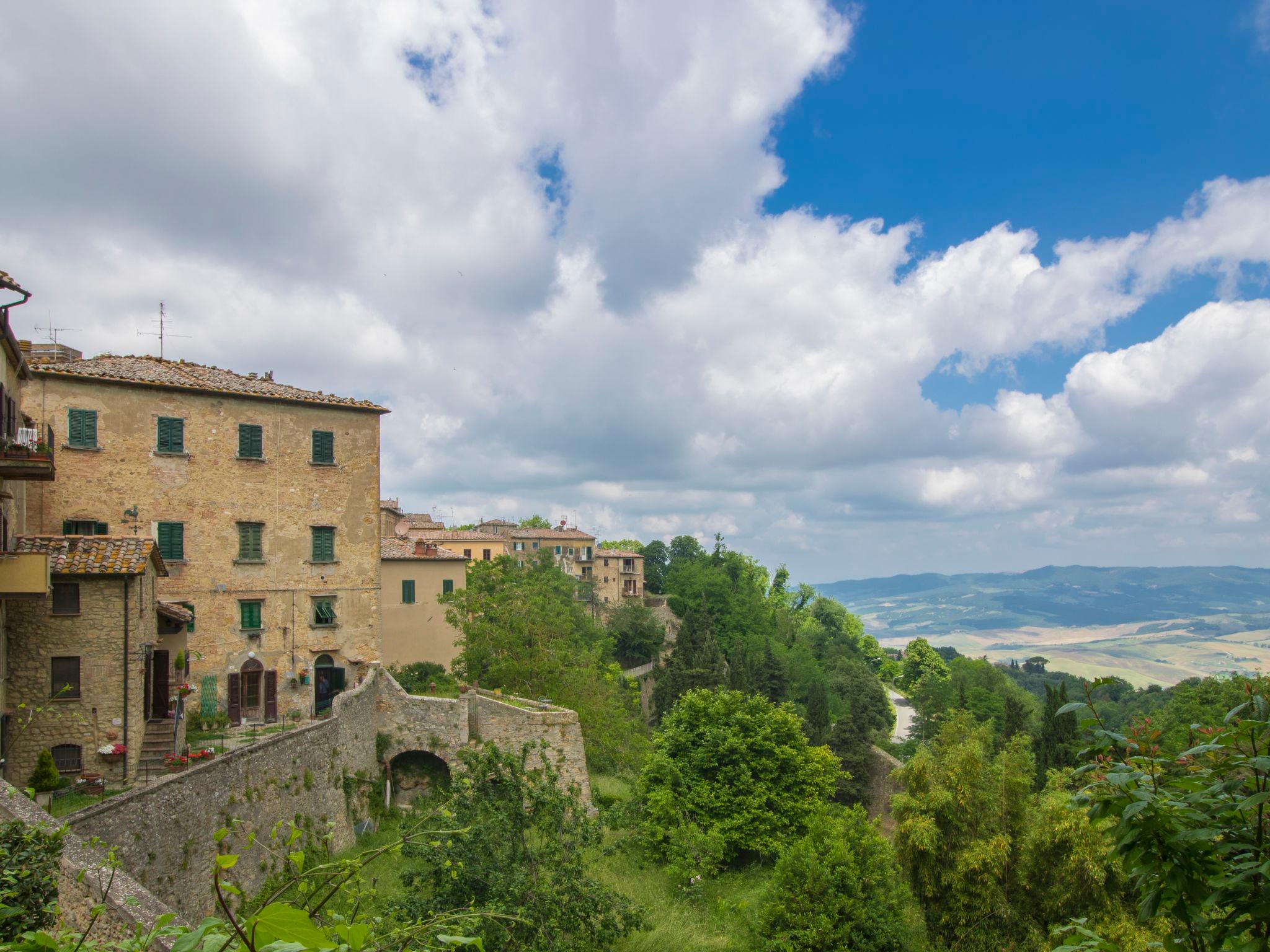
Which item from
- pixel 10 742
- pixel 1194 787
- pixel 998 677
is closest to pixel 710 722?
pixel 10 742

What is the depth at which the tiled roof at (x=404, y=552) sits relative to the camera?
3803 centimetres

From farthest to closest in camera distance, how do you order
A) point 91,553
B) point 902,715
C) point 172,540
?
point 902,715
point 172,540
point 91,553

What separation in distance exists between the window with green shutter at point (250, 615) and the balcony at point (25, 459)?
10897mm

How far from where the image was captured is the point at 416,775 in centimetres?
2519

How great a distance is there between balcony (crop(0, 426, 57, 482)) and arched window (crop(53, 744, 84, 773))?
5.64 metres

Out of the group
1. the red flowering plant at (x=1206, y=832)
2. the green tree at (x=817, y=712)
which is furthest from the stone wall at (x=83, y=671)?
the green tree at (x=817, y=712)

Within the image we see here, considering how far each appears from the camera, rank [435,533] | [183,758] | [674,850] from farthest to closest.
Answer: [435,533] → [674,850] → [183,758]

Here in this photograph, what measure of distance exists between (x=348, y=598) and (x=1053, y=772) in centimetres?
2360

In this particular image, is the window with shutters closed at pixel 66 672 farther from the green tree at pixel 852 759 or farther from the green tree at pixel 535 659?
the green tree at pixel 852 759

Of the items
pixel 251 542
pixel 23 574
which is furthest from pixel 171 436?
pixel 23 574

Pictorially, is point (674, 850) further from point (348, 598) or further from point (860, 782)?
point (860, 782)

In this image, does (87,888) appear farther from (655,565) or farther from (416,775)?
(655,565)

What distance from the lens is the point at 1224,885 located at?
3.77 meters

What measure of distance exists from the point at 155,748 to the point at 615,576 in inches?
2666
